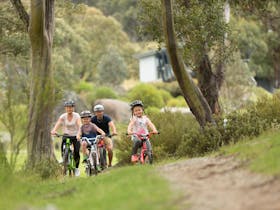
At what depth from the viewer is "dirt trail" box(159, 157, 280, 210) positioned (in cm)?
771

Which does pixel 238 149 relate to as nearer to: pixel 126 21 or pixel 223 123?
pixel 223 123

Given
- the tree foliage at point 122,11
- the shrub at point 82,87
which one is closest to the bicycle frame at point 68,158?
the shrub at point 82,87

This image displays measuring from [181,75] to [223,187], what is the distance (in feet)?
26.6

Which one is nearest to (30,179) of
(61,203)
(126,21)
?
(61,203)

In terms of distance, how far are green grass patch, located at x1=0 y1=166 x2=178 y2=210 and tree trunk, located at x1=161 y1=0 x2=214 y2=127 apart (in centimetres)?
483

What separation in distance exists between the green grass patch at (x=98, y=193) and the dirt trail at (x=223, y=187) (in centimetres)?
27

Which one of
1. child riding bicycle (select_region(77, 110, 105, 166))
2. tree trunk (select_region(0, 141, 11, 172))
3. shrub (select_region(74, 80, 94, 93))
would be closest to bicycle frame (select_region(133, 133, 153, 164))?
child riding bicycle (select_region(77, 110, 105, 166))

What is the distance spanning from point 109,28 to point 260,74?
17.7m

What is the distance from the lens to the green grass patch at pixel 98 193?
8.43 meters

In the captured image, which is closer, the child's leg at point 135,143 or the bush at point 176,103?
the child's leg at point 135,143

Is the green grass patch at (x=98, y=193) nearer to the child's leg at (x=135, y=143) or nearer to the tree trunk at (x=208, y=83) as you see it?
the child's leg at (x=135, y=143)

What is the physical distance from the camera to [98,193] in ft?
31.9

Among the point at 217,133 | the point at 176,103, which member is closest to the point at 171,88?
the point at 176,103

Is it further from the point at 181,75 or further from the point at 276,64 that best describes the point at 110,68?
the point at 181,75
